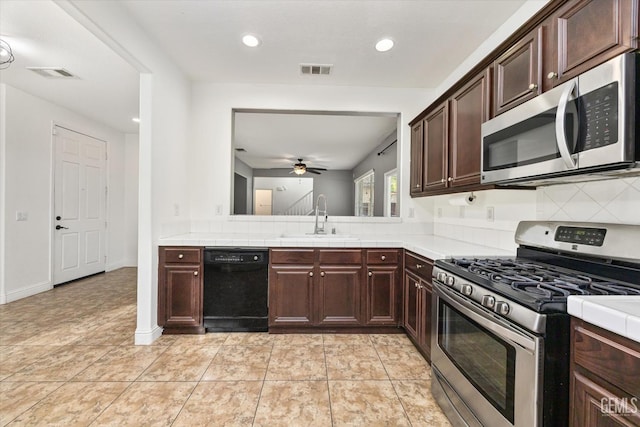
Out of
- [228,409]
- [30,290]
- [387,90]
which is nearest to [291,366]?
[228,409]

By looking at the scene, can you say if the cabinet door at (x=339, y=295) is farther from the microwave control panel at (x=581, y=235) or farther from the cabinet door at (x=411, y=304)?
the microwave control panel at (x=581, y=235)

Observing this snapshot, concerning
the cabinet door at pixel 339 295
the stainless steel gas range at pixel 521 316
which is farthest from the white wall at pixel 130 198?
the stainless steel gas range at pixel 521 316

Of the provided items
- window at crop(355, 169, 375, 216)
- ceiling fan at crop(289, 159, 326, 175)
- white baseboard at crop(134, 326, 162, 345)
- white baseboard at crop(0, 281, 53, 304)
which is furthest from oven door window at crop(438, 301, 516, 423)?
white baseboard at crop(0, 281, 53, 304)

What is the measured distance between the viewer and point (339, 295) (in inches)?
106

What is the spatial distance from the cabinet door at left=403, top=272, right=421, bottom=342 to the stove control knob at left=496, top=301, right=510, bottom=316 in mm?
1149

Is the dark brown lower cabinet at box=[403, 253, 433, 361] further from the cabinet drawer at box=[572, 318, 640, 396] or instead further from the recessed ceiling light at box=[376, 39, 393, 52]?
the recessed ceiling light at box=[376, 39, 393, 52]

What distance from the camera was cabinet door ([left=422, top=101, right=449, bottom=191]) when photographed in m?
2.44

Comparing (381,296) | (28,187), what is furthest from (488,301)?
(28,187)

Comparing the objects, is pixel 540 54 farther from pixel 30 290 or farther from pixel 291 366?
pixel 30 290

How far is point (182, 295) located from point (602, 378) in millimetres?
2803

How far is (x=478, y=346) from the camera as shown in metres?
1.39

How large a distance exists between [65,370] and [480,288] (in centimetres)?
283

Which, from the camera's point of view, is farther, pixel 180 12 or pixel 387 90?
pixel 387 90

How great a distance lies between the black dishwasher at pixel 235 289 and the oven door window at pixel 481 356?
63.4 inches
